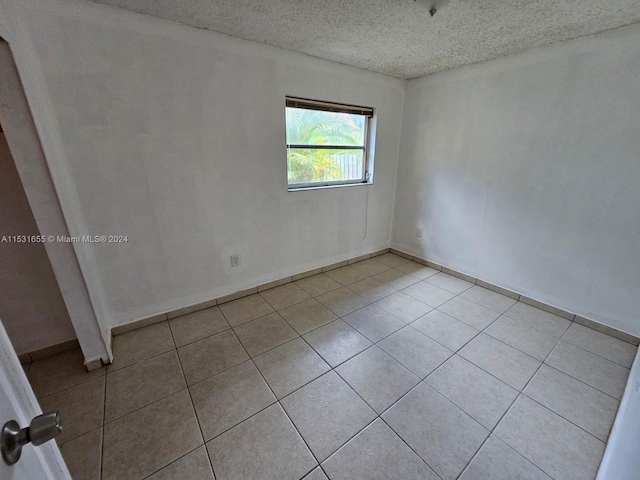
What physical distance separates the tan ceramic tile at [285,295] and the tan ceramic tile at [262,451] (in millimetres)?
1102

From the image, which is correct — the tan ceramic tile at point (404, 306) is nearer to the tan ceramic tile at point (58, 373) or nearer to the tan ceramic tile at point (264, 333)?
the tan ceramic tile at point (264, 333)

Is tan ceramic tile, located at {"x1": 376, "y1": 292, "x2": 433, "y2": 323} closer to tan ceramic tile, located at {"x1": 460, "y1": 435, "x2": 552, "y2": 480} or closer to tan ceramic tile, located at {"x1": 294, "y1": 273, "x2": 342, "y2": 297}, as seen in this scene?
tan ceramic tile, located at {"x1": 294, "y1": 273, "x2": 342, "y2": 297}

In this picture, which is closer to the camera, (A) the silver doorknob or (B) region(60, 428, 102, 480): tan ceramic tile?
(A) the silver doorknob

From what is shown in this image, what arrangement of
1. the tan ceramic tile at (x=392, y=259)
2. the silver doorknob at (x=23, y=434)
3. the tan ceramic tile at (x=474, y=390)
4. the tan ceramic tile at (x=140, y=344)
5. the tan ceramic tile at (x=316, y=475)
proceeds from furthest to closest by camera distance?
the tan ceramic tile at (x=392, y=259)
the tan ceramic tile at (x=140, y=344)
the tan ceramic tile at (x=474, y=390)
the tan ceramic tile at (x=316, y=475)
the silver doorknob at (x=23, y=434)

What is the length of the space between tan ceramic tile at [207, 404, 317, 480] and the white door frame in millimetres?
1060

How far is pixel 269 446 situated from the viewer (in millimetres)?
1306

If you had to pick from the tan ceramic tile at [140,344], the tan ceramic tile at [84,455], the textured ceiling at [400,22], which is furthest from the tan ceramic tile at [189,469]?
the textured ceiling at [400,22]

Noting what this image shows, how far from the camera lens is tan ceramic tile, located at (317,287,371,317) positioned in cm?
243

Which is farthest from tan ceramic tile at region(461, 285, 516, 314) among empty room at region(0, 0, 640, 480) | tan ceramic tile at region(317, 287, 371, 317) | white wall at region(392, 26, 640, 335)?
tan ceramic tile at region(317, 287, 371, 317)

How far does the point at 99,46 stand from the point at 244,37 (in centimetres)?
95

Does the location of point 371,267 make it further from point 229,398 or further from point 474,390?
point 229,398

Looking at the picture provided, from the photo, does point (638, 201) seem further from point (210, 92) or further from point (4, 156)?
point (4, 156)

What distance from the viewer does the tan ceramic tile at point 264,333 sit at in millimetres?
1961

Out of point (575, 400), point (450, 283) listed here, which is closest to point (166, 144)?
point (450, 283)
